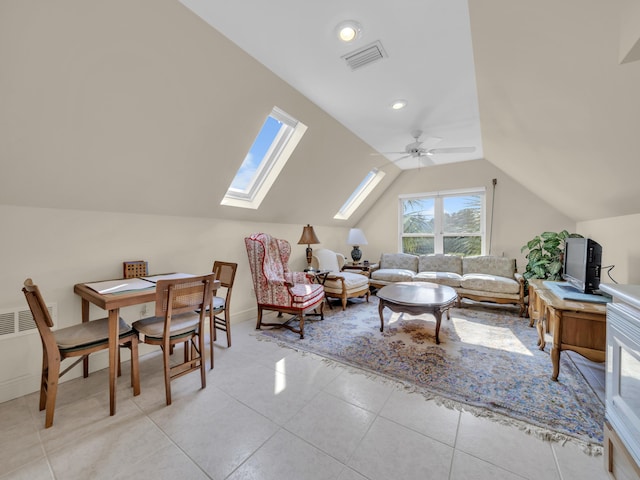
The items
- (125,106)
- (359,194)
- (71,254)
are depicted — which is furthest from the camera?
(359,194)

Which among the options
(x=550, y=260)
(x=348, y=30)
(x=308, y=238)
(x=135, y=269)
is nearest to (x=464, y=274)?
(x=550, y=260)

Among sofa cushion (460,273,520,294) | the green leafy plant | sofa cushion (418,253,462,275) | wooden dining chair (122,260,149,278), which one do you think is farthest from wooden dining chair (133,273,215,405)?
sofa cushion (418,253,462,275)

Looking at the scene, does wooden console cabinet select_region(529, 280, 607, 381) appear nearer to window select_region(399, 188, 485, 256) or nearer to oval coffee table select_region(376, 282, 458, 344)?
oval coffee table select_region(376, 282, 458, 344)

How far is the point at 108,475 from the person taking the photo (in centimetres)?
124

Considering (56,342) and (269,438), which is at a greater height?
(56,342)

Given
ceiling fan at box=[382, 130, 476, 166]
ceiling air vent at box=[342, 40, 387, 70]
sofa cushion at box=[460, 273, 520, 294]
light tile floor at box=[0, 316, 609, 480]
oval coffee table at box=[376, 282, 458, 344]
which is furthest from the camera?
sofa cushion at box=[460, 273, 520, 294]

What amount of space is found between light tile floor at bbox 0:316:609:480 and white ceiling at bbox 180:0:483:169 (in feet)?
8.67

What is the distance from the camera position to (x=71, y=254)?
2131 millimetres

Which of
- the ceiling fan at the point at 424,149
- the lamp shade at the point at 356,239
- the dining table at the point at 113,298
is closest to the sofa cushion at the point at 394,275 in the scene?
the lamp shade at the point at 356,239

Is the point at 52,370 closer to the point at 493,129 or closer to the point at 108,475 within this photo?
the point at 108,475

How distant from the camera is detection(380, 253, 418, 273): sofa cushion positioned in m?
5.05

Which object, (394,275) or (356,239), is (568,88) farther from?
(356,239)

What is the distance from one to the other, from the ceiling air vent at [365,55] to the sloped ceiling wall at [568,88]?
0.65 meters

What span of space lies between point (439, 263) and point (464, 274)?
46 cm
